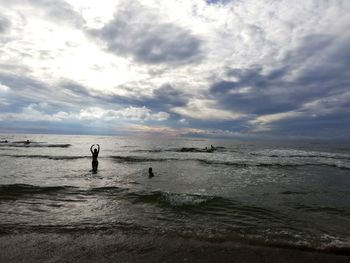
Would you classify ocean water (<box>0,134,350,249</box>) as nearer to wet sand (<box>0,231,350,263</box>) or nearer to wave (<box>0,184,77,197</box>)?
wave (<box>0,184,77,197</box>)

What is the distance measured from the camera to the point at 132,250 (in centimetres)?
693

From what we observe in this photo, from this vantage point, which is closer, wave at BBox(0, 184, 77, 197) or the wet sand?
the wet sand

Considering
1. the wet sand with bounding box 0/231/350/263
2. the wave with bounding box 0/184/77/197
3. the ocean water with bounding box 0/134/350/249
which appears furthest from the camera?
the wave with bounding box 0/184/77/197

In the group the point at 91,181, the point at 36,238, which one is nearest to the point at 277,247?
the point at 36,238

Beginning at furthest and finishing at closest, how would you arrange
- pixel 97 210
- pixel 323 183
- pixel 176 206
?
pixel 323 183
pixel 176 206
pixel 97 210

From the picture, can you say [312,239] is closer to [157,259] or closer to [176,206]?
[157,259]

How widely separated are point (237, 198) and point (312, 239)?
6.14 meters

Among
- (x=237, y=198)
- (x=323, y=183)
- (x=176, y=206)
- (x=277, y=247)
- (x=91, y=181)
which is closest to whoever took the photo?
(x=277, y=247)

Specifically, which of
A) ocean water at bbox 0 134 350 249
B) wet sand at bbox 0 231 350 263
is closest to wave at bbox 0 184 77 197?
ocean water at bbox 0 134 350 249

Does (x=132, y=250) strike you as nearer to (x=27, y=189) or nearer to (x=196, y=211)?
(x=196, y=211)

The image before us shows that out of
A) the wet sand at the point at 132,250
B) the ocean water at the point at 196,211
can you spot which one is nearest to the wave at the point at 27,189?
the ocean water at the point at 196,211

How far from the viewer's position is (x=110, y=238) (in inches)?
307

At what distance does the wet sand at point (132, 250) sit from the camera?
21.1 ft

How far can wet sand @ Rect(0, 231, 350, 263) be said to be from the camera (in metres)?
6.44
